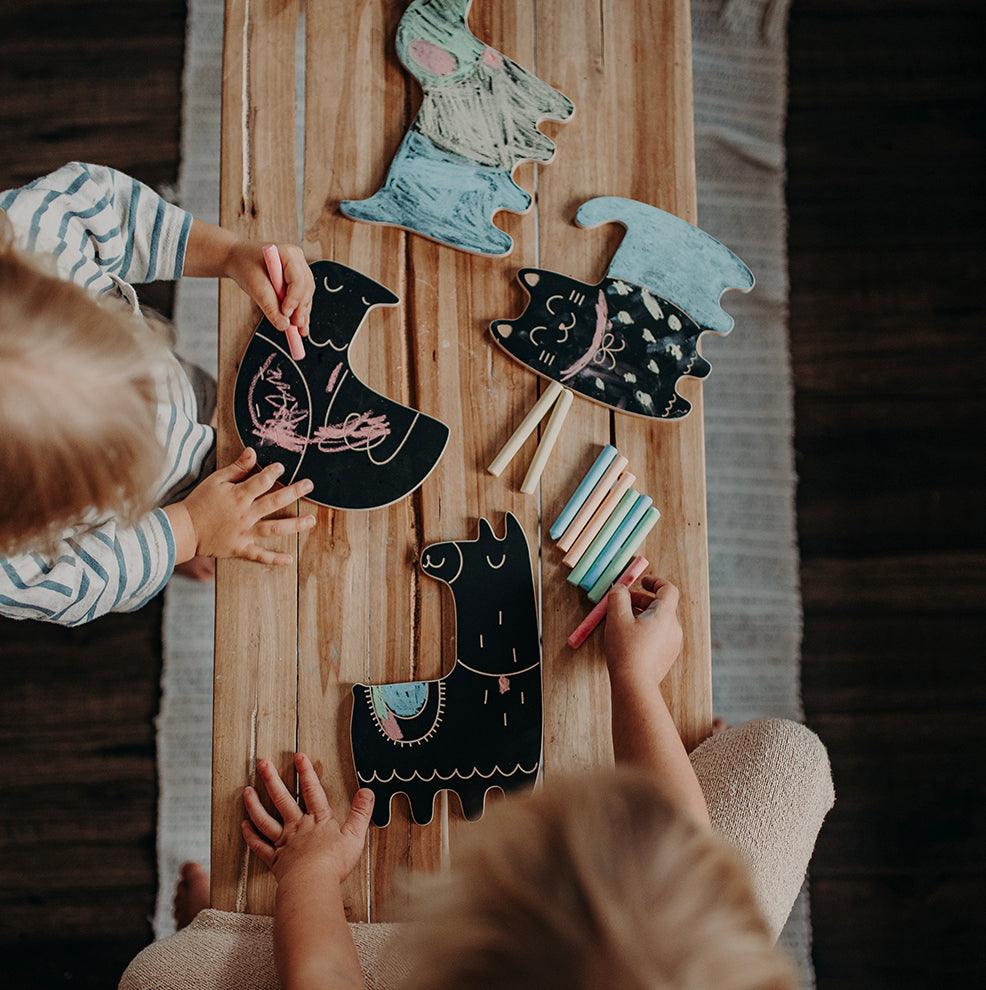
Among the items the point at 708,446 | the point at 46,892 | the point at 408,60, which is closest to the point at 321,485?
the point at 408,60

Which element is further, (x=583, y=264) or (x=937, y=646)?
(x=937, y=646)

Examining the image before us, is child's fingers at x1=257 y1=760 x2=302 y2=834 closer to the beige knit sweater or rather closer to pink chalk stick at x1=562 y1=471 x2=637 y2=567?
the beige knit sweater

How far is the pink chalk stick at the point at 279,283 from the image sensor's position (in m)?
0.81

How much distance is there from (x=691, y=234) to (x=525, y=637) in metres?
0.48

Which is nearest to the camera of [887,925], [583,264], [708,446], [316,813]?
[316,813]

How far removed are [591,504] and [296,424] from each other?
0.32 m

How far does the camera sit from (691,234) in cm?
89

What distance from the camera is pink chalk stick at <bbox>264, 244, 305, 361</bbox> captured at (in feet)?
2.67

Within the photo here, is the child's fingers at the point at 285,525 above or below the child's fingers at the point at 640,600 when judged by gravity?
above

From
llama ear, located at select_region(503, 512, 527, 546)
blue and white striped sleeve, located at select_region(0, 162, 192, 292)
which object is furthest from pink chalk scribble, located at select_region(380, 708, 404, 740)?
blue and white striped sleeve, located at select_region(0, 162, 192, 292)

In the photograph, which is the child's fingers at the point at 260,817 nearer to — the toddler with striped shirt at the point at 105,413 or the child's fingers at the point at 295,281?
the toddler with striped shirt at the point at 105,413

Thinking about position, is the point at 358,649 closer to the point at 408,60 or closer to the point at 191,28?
the point at 408,60

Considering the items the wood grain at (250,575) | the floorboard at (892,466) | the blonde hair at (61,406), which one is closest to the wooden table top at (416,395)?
the wood grain at (250,575)

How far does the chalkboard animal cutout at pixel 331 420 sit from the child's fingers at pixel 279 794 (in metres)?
0.27
